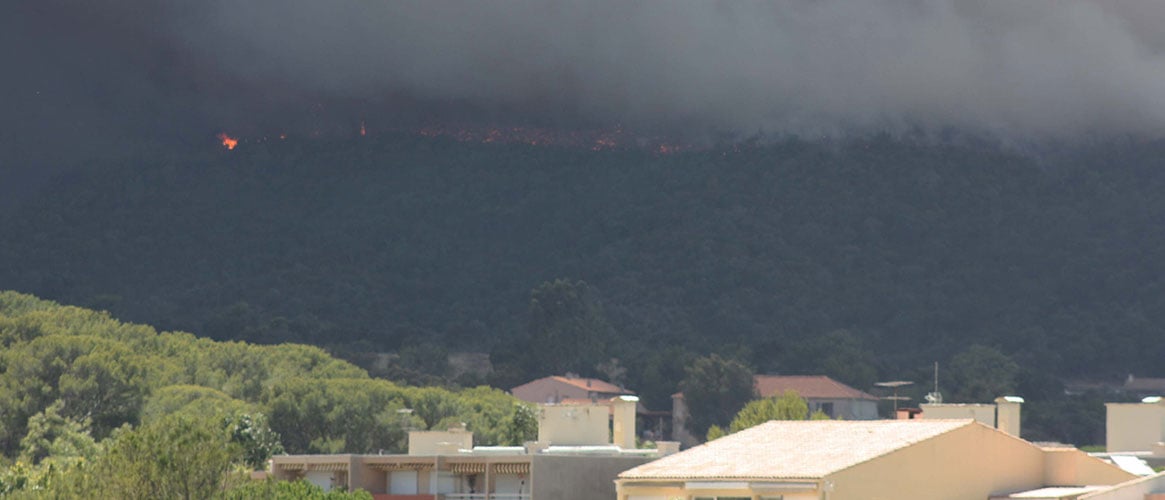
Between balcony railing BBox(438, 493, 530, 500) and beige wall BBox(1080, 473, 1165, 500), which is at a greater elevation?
beige wall BBox(1080, 473, 1165, 500)

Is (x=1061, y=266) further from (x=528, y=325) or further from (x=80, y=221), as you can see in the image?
(x=80, y=221)

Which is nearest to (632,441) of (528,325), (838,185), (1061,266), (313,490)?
(313,490)

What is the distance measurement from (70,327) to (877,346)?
280ft

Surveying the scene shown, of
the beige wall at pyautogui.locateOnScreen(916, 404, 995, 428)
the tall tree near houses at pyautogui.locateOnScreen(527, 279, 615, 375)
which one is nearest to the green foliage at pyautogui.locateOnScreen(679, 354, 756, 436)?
the tall tree near houses at pyautogui.locateOnScreen(527, 279, 615, 375)

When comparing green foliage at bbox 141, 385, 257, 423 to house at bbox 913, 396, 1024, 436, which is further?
green foliage at bbox 141, 385, 257, 423

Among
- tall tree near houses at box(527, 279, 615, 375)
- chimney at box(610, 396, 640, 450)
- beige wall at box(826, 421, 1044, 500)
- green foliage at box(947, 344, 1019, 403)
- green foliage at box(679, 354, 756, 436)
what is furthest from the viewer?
tall tree near houses at box(527, 279, 615, 375)

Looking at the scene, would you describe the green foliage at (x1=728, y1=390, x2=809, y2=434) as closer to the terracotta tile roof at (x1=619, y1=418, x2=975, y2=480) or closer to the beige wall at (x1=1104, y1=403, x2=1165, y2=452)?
the beige wall at (x1=1104, y1=403, x2=1165, y2=452)

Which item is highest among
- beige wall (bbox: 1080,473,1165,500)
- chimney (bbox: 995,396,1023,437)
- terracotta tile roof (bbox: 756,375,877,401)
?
terracotta tile roof (bbox: 756,375,877,401)

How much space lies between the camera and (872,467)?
39.5m

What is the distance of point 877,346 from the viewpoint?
179 m

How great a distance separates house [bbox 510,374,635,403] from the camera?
14890cm

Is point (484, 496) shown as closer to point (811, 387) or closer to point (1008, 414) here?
point (1008, 414)

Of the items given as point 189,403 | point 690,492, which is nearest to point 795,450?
point 690,492

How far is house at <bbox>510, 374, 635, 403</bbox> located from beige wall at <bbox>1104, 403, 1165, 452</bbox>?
90.0m
